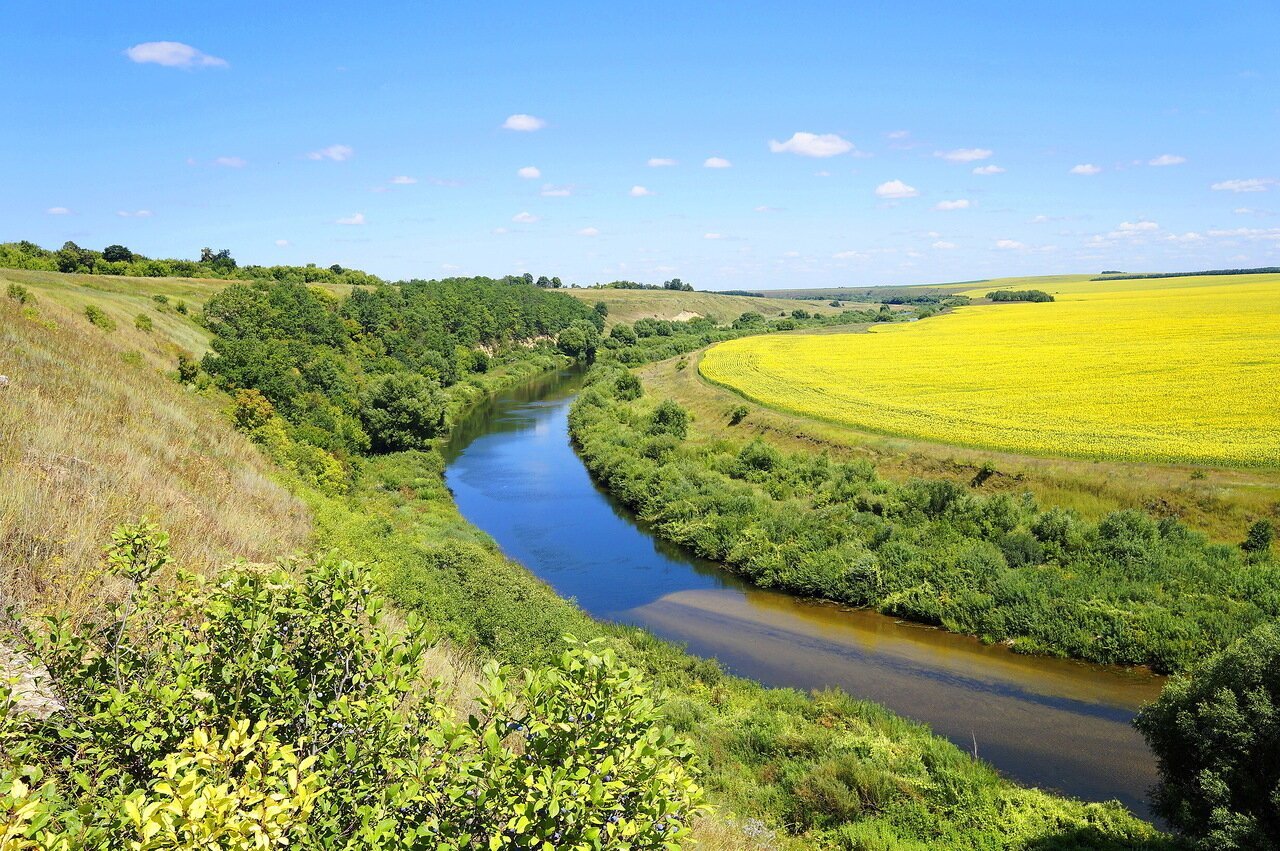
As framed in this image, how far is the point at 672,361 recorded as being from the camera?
7131 cm

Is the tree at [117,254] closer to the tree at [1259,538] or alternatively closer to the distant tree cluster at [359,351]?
the distant tree cluster at [359,351]

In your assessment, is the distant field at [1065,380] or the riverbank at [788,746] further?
the distant field at [1065,380]

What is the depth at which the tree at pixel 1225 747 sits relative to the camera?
Answer: 30.1 feet

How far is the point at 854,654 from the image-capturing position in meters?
19.5

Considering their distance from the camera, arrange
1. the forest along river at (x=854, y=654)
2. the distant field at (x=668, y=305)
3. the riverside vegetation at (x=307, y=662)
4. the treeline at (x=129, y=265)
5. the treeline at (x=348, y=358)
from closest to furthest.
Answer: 1. the riverside vegetation at (x=307, y=662)
2. the forest along river at (x=854, y=654)
3. the treeline at (x=348, y=358)
4. the treeline at (x=129, y=265)
5. the distant field at (x=668, y=305)

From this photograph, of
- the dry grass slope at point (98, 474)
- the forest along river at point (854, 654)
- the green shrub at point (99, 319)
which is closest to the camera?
the dry grass slope at point (98, 474)

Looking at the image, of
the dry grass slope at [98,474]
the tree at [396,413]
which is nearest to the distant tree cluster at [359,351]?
the tree at [396,413]

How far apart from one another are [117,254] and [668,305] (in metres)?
90.2

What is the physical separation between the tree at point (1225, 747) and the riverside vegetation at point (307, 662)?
1.14 metres

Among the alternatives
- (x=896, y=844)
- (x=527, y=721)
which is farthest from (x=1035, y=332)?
(x=527, y=721)

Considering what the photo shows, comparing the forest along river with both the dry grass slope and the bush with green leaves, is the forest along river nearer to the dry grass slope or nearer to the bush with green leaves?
the dry grass slope

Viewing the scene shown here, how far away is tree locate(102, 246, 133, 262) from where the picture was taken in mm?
71312

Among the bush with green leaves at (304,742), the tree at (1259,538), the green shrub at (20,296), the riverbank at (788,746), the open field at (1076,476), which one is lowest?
the riverbank at (788,746)

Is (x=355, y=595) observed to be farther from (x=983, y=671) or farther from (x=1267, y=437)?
(x=1267, y=437)
